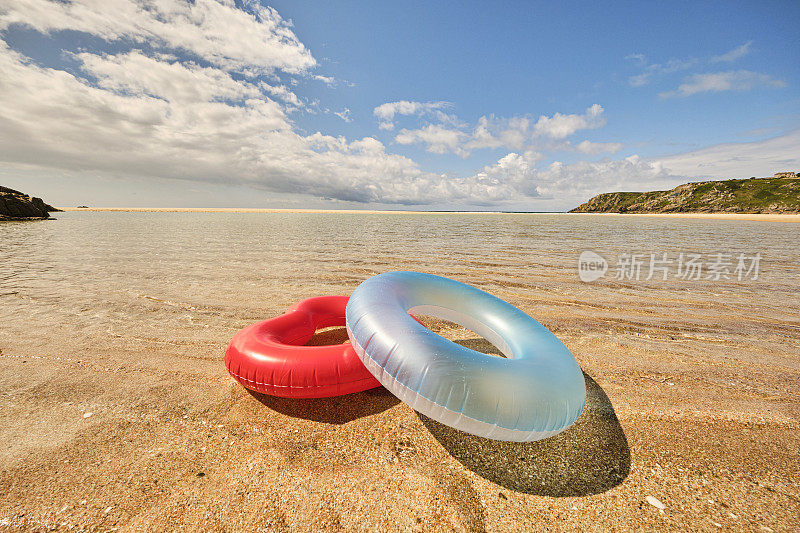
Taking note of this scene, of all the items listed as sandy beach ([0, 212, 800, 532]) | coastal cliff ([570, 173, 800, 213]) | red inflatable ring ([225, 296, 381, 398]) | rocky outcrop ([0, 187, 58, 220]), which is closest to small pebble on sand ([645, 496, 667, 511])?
sandy beach ([0, 212, 800, 532])

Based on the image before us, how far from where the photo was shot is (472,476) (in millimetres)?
2227

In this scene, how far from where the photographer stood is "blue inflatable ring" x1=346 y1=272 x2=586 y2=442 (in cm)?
209

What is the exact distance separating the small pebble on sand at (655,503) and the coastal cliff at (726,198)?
111m

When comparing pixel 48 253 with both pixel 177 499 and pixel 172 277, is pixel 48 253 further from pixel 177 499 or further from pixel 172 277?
pixel 177 499

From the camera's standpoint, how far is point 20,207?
1255 inches

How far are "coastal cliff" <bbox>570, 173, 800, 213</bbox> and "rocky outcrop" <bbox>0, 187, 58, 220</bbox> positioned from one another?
439 feet

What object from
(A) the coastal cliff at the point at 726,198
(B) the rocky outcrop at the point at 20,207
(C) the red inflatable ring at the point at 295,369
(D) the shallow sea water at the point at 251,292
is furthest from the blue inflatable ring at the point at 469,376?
(A) the coastal cliff at the point at 726,198

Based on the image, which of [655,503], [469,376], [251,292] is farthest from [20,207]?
[655,503]

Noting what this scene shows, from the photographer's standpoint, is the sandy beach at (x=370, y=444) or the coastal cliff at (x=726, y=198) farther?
the coastal cliff at (x=726, y=198)

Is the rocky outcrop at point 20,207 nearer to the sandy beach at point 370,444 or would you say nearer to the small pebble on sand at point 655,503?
the sandy beach at point 370,444

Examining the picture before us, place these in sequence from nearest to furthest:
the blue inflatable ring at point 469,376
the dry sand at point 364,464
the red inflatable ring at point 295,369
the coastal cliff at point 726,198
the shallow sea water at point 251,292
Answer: the dry sand at point 364,464
the blue inflatable ring at point 469,376
the red inflatable ring at point 295,369
the shallow sea water at point 251,292
the coastal cliff at point 726,198

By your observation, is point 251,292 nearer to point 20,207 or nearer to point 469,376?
point 469,376

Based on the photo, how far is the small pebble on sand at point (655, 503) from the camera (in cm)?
200

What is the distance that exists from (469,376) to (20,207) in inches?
2025
